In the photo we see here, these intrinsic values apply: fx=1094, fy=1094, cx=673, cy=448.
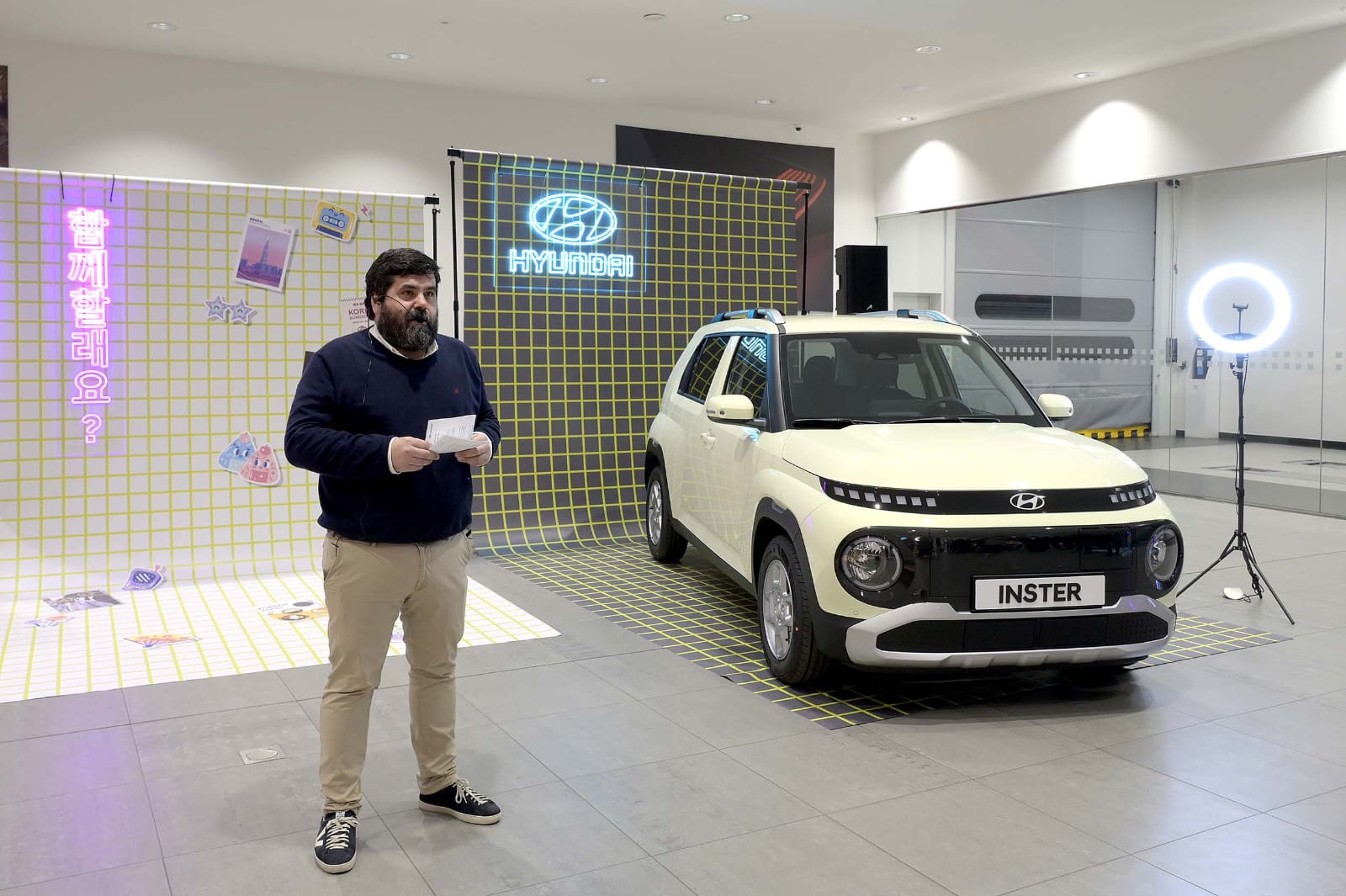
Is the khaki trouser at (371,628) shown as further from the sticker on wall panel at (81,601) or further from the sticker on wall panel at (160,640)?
the sticker on wall panel at (81,601)

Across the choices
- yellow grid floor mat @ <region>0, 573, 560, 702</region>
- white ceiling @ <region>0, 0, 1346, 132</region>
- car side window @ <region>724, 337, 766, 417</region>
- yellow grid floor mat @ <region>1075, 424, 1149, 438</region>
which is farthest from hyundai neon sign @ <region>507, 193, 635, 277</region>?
yellow grid floor mat @ <region>1075, 424, 1149, 438</region>

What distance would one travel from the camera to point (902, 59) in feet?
30.8

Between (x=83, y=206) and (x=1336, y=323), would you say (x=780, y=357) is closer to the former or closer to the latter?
(x=83, y=206)

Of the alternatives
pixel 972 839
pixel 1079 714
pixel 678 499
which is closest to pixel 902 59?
pixel 678 499

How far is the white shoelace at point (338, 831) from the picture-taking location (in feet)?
9.48

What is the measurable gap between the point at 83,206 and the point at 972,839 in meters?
5.53

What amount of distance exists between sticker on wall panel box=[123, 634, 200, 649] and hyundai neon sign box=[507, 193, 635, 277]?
11.6ft

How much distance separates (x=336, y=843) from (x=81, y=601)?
3.65m

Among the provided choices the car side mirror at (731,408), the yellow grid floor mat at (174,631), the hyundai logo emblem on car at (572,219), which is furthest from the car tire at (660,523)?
the hyundai logo emblem on car at (572,219)

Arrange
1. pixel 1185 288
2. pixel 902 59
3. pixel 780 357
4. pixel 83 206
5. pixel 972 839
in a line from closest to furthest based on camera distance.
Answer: pixel 972 839, pixel 780 357, pixel 83 206, pixel 902 59, pixel 1185 288

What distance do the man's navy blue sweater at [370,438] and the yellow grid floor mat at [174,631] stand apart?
2.09m

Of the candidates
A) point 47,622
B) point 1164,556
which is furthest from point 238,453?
point 1164,556

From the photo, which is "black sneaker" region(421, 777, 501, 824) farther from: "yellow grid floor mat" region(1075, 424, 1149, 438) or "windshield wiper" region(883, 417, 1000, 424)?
"yellow grid floor mat" region(1075, 424, 1149, 438)

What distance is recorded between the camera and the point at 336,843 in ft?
9.47
